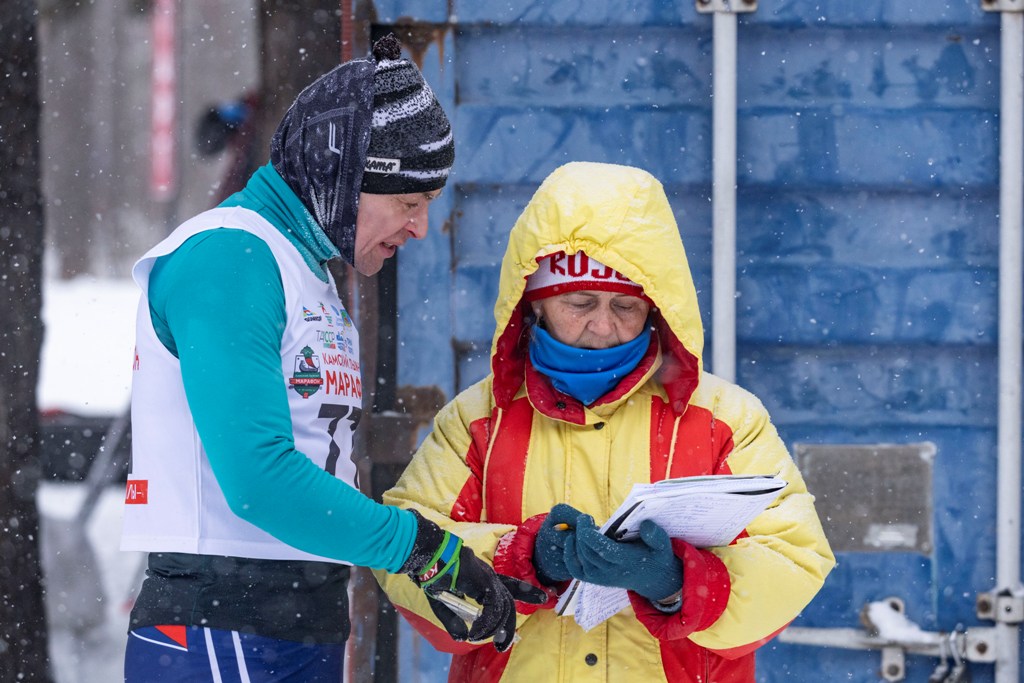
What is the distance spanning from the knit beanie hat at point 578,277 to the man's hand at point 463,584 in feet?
1.87

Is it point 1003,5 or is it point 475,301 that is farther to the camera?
point 475,301

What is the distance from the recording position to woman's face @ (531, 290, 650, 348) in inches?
83.9

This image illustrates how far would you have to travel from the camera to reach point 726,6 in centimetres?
326

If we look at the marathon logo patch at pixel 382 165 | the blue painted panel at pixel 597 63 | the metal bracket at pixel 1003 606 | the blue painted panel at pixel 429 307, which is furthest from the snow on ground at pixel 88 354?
the marathon logo patch at pixel 382 165

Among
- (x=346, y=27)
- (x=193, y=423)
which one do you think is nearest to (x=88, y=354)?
(x=346, y=27)

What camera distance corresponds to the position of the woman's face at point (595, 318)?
2.13 m

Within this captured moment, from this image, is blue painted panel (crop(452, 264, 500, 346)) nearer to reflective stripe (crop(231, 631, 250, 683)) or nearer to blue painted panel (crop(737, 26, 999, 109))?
blue painted panel (crop(737, 26, 999, 109))

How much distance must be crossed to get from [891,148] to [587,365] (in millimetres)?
1680

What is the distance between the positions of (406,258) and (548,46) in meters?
0.77

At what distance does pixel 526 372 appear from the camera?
2.21 m

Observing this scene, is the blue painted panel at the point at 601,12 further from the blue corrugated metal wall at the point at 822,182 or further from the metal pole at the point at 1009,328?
the metal pole at the point at 1009,328

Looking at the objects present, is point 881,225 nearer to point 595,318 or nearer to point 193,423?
point 595,318

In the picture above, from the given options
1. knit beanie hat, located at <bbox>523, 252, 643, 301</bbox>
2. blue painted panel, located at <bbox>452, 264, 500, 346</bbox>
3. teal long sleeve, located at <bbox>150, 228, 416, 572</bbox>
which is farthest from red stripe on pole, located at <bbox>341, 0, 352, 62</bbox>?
teal long sleeve, located at <bbox>150, 228, 416, 572</bbox>

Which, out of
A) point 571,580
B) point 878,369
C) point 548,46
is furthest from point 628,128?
point 571,580
